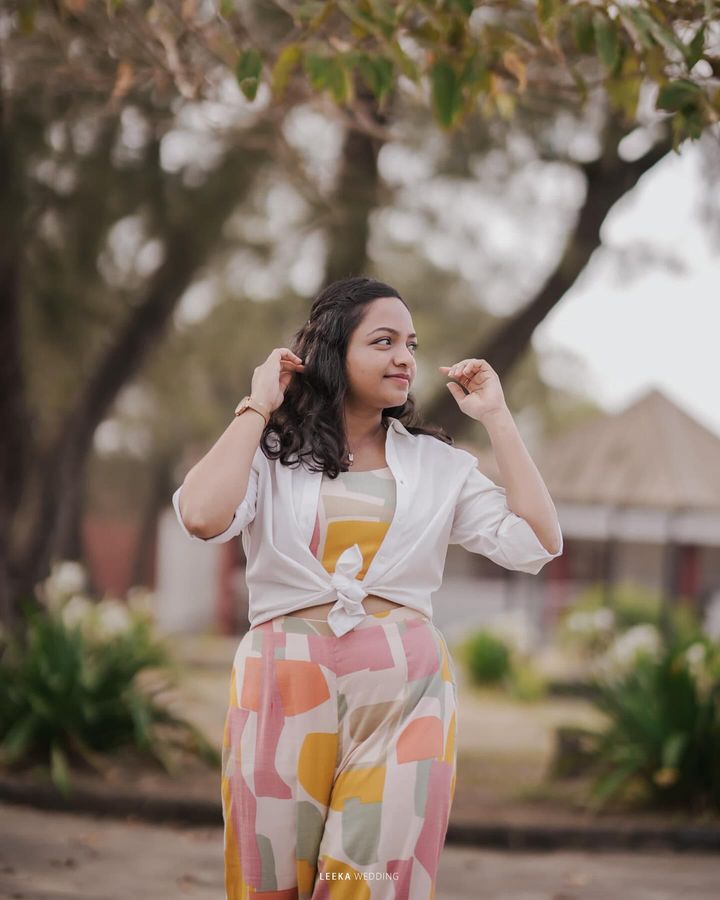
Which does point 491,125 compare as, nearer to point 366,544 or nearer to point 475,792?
point 475,792

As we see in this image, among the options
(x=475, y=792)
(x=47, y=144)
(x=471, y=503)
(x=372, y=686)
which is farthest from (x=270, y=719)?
(x=47, y=144)

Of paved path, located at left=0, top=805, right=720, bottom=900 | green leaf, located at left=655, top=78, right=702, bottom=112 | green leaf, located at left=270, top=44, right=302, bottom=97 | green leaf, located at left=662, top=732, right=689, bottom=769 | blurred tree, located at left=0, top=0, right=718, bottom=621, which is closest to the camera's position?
green leaf, located at left=655, top=78, right=702, bottom=112

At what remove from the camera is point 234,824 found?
302 cm

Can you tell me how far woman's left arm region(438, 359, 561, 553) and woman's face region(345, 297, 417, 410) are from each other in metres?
0.15

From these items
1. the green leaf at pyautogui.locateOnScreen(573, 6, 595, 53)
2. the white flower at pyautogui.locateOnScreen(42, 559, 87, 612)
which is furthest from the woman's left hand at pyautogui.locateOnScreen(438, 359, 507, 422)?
the white flower at pyautogui.locateOnScreen(42, 559, 87, 612)

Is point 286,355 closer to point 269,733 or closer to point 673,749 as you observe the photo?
point 269,733

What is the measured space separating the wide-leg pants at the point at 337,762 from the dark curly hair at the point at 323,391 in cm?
43

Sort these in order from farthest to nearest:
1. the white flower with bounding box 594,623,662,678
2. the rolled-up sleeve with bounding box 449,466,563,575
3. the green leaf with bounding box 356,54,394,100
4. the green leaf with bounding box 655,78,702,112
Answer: the white flower with bounding box 594,623,662,678 → the green leaf with bounding box 356,54,394,100 → the green leaf with bounding box 655,78,702,112 → the rolled-up sleeve with bounding box 449,466,563,575

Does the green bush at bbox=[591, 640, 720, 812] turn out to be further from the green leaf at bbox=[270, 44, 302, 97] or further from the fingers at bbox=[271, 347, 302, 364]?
the fingers at bbox=[271, 347, 302, 364]

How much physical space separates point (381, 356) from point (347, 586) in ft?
1.99

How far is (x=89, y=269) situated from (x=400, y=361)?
670cm

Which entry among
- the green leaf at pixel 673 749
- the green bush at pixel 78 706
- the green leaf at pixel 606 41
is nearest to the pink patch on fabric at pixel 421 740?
the green leaf at pixel 606 41

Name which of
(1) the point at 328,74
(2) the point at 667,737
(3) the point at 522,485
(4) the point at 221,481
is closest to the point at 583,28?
(1) the point at 328,74

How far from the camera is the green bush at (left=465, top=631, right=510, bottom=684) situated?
14.3 m
